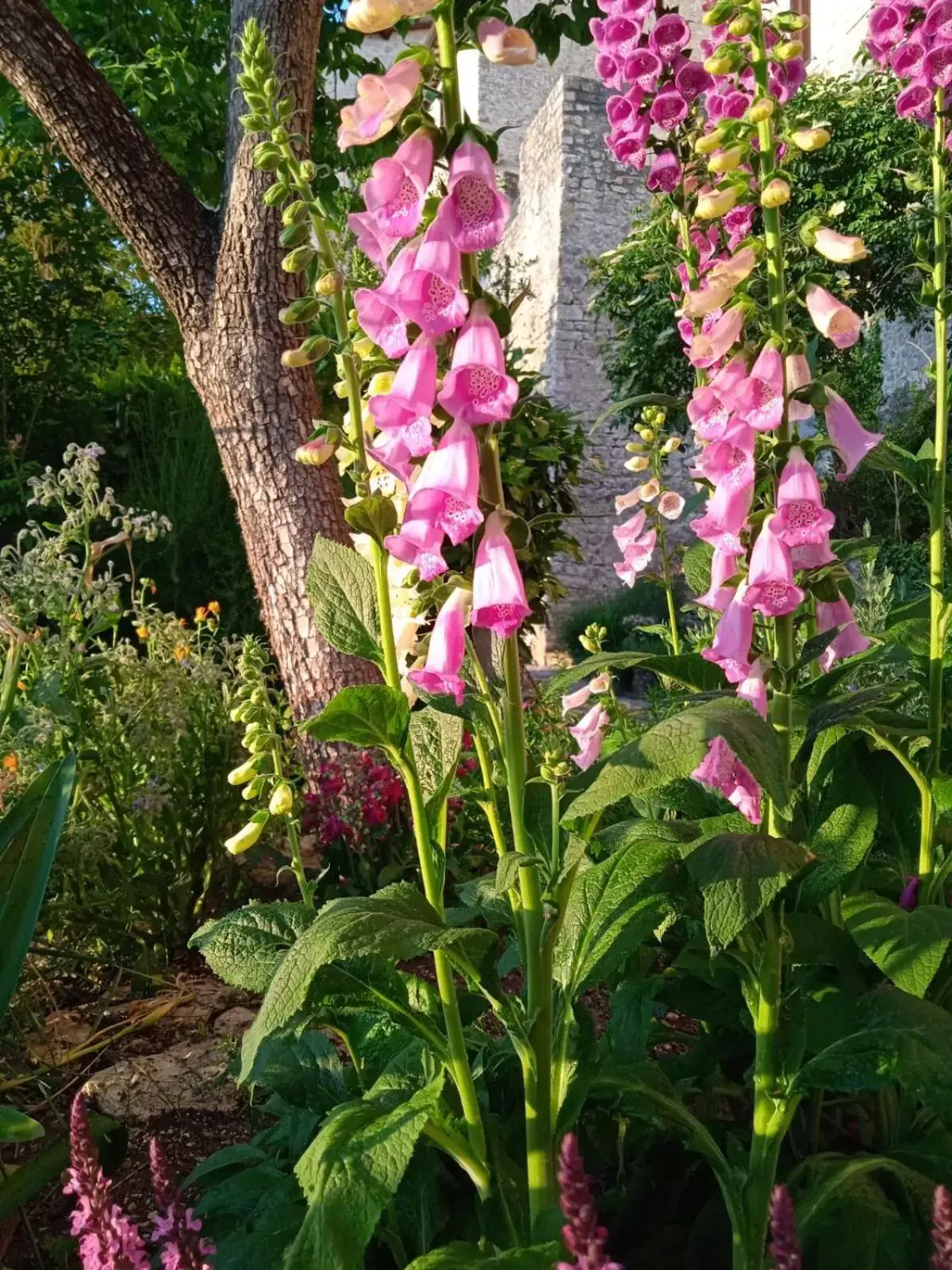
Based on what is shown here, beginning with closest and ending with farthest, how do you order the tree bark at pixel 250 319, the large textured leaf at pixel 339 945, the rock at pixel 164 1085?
1. the large textured leaf at pixel 339 945
2. the rock at pixel 164 1085
3. the tree bark at pixel 250 319

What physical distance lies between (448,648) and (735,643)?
39 cm

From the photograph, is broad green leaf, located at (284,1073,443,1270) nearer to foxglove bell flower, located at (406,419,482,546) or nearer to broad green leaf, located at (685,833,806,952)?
broad green leaf, located at (685,833,806,952)

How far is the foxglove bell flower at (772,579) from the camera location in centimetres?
124

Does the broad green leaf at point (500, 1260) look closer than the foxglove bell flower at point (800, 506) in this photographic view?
Yes

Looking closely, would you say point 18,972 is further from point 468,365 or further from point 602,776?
point 468,365

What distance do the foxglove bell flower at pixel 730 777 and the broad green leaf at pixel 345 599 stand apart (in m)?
0.43

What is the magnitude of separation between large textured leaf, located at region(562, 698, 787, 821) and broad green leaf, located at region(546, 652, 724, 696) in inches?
10.8

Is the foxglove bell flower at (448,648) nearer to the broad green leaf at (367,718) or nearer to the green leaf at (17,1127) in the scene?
the broad green leaf at (367,718)

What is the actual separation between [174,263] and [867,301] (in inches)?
301

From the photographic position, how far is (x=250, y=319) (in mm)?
3531

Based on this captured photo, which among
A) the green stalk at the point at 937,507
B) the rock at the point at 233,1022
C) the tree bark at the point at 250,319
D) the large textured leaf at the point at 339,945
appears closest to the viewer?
the large textured leaf at the point at 339,945

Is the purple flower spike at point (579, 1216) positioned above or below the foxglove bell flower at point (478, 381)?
below

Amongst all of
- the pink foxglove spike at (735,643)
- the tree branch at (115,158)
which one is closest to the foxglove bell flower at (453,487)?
the pink foxglove spike at (735,643)

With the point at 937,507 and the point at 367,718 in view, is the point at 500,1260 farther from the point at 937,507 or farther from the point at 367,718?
the point at 937,507
